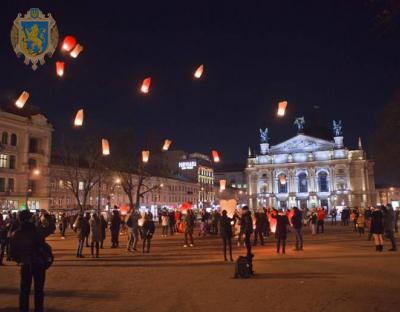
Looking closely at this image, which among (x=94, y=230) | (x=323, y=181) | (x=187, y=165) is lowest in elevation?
(x=94, y=230)

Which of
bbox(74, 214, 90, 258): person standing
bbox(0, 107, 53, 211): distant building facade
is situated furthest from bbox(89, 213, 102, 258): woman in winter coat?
bbox(0, 107, 53, 211): distant building facade

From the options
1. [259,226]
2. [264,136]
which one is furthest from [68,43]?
[264,136]

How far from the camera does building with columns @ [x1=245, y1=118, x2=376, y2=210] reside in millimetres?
104969

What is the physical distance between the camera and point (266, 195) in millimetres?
113750

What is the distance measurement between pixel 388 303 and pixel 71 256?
12.4m

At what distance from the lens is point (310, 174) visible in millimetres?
109750

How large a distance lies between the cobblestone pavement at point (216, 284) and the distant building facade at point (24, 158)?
1668 inches

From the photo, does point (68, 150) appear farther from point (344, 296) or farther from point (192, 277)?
point (344, 296)

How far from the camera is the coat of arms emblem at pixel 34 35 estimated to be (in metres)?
12.7

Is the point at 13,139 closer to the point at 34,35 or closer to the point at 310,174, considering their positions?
the point at 34,35

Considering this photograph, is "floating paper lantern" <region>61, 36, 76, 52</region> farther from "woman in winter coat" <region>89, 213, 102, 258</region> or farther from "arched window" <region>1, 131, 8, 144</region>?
"arched window" <region>1, 131, 8, 144</region>

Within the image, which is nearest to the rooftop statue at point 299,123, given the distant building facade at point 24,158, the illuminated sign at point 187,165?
the illuminated sign at point 187,165

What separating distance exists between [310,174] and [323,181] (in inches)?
158

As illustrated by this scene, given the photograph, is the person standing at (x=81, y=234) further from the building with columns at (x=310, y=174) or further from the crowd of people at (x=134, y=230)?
the building with columns at (x=310, y=174)
